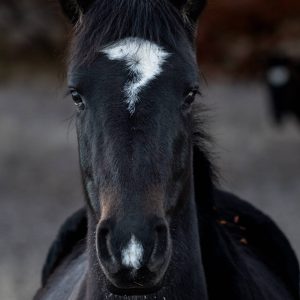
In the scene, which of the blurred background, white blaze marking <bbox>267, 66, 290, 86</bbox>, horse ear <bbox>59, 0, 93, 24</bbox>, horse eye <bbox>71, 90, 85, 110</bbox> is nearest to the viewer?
horse eye <bbox>71, 90, 85, 110</bbox>

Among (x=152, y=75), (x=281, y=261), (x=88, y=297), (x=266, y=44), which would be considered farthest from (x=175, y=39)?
(x=266, y=44)

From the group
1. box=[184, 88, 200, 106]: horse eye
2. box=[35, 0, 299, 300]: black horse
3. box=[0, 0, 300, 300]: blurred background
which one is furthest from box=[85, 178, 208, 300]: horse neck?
box=[0, 0, 300, 300]: blurred background

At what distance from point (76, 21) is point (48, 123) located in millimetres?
16122

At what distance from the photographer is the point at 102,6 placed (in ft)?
11.2

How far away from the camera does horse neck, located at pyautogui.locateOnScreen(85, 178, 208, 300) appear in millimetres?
3393

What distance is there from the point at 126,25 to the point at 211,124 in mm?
11548

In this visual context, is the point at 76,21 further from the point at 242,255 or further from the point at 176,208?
the point at 242,255

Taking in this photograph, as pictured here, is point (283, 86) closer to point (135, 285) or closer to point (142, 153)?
point (142, 153)

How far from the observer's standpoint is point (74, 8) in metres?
3.65

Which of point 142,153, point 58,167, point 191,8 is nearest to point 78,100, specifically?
point 142,153

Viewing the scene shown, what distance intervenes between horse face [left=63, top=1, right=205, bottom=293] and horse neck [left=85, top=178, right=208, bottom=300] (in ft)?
0.28

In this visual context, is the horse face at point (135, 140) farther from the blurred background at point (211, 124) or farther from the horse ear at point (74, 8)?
the blurred background at point (211, 124)

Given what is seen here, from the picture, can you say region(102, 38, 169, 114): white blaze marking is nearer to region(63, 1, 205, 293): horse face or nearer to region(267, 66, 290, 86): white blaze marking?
region(63, 1, 205, 293): horse face

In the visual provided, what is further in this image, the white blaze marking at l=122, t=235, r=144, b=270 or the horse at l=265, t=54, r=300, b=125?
the horse at l=265, t=54, r=300, b=125
